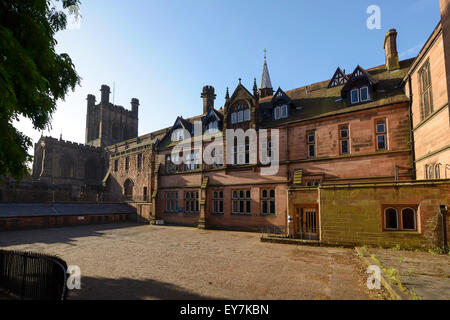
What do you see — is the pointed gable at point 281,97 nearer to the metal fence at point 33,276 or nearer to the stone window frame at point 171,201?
the stone window frame at point 171,201

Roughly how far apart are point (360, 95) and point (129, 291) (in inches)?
779

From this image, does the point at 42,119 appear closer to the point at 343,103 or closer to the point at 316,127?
the point at 316,127

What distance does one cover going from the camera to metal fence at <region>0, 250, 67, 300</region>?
633cm

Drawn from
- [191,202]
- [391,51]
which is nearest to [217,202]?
[191,202]

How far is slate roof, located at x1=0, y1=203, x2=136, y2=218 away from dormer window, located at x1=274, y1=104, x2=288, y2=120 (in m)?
23.7

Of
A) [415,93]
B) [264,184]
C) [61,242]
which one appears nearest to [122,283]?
[61,242]

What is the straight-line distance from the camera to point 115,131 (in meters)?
63.7

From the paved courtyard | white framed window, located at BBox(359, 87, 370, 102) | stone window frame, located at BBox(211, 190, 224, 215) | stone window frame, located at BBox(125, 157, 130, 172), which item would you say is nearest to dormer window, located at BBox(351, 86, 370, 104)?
white framed window, located at BBox(359, 87, 370, 102)

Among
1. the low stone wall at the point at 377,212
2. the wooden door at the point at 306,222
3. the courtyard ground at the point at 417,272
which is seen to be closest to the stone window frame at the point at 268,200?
the wooden door at the point at 306,222

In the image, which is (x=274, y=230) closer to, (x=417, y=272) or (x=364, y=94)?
(x=417, y=272)

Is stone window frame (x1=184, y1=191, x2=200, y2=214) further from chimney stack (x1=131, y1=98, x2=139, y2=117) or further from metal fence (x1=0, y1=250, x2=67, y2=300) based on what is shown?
chimney stack (x1=131, y1=98, x2=139, y2=117)

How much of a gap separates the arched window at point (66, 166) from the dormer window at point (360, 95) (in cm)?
5315
